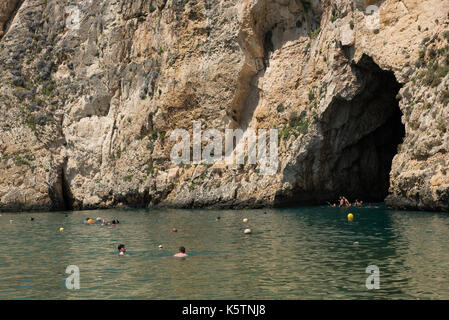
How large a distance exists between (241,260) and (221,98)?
3735 cm

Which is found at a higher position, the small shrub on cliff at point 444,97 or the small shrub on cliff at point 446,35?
the small shrub on cliff at point 446,35

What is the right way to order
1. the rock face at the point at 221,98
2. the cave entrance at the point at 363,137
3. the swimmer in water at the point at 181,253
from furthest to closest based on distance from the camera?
the cave entrance at the point at 363,137, the rock face at the point at 221,98, the swimmer in water at the point at 181,253

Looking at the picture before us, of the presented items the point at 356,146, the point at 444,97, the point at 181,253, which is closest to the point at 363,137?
the point at 356,146

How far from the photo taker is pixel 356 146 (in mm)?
54656

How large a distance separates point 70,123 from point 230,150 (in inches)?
982

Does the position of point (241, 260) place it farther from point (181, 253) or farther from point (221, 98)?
point (221, 98)

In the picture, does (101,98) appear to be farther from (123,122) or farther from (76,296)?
(76,296)

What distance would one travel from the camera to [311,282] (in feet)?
59.3

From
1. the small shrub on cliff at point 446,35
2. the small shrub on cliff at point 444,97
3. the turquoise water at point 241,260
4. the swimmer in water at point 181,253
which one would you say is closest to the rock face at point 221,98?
the small shrub on cliff at point 446,35

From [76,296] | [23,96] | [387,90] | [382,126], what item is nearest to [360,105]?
[387,90]

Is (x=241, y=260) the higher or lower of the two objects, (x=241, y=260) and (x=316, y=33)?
the lower

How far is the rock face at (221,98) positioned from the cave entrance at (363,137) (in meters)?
0.14

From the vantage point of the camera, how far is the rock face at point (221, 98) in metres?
42.9

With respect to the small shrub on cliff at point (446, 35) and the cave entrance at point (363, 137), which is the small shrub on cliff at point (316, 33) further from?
the small shrub on cliff at point (446, 35)
